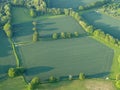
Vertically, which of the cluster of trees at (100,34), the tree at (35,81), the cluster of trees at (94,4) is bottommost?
the tree at (35,81)

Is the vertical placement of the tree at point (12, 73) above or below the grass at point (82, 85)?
above

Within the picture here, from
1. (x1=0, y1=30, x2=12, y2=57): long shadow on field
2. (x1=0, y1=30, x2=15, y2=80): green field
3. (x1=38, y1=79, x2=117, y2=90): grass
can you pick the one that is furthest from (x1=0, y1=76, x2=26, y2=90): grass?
(x1=0, y1=30, x2=12, y2=57): long shadow on field

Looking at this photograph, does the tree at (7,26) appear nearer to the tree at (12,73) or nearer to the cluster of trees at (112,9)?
the tree at (12,73)

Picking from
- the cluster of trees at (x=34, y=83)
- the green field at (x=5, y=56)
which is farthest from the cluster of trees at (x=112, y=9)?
the cluster of trees at (x=34, y=83)

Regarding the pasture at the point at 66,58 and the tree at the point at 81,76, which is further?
the pasture at the point at 66,58

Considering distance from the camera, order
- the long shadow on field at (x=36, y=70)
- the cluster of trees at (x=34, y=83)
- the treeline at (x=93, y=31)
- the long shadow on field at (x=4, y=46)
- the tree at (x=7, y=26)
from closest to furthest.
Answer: the cluster of trees at (x=34, y=83) → the long shadow on field at (x=36, y=70) → the long shadow on field at (x=4, y=46) → the treeline at (x=93, y=31) → the tree at (x=7, y=26)
